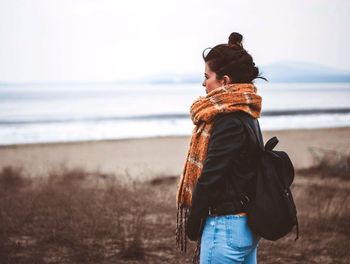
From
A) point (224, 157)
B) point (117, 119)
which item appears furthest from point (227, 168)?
point (117, 119)

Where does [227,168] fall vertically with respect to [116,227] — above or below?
above

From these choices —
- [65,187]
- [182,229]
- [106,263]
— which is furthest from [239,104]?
[65,187]

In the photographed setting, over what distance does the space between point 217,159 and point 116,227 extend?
12.6 ft

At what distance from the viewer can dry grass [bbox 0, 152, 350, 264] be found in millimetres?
4988

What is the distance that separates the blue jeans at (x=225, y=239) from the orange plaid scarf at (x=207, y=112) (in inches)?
8.2

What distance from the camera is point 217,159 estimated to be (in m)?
→ 2.18

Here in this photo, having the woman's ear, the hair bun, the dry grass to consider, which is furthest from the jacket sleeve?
the dry grass

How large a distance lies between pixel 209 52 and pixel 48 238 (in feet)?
12.4

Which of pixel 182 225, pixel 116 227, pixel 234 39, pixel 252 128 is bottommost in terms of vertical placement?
pixel 116 227

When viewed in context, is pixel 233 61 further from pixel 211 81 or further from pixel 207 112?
pixel 207 112

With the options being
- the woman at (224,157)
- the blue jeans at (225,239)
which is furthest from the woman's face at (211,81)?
the blue jeans at (225,239)

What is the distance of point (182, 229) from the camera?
2.55 metres

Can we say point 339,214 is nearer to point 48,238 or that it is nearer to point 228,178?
point 48,238

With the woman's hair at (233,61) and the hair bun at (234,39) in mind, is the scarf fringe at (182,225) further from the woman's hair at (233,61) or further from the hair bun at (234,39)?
the hair bun at (234,39)
